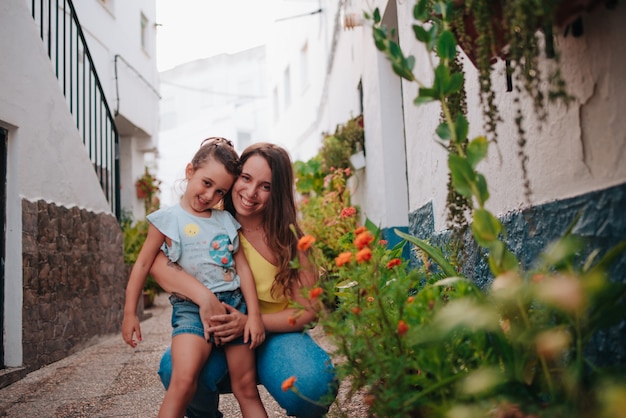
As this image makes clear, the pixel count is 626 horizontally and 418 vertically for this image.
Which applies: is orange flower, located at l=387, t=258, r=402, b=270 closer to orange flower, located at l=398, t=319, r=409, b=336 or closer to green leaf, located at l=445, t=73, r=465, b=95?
orange flower, located at l=398, t=319, r=409, b=336

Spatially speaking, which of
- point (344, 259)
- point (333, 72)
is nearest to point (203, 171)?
point (344, 259)

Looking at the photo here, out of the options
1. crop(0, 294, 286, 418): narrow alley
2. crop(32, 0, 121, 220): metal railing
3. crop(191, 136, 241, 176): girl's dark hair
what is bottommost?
crop(0, 294, 286, 418): narrow alley

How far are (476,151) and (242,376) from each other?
4.11ft

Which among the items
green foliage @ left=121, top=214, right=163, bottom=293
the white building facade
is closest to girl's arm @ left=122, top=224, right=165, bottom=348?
the white building facade

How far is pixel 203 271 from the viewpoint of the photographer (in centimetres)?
229

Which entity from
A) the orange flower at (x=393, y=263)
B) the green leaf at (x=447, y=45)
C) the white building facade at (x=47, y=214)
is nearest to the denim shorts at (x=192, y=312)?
the orange flower at (x=393, y=263)

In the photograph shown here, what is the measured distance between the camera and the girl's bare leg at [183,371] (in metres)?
2.03

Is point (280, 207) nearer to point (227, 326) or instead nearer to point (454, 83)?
point (227, 326)

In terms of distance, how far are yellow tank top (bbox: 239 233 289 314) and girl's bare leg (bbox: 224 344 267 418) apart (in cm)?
24

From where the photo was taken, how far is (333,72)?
9.02m

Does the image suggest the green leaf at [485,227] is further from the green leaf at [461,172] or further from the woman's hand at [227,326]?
the woman's hand at [227,326]

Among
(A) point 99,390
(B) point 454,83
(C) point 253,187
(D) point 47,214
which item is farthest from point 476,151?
(D) point 47,214

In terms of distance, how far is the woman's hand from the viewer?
212cm

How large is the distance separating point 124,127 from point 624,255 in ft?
32.4
